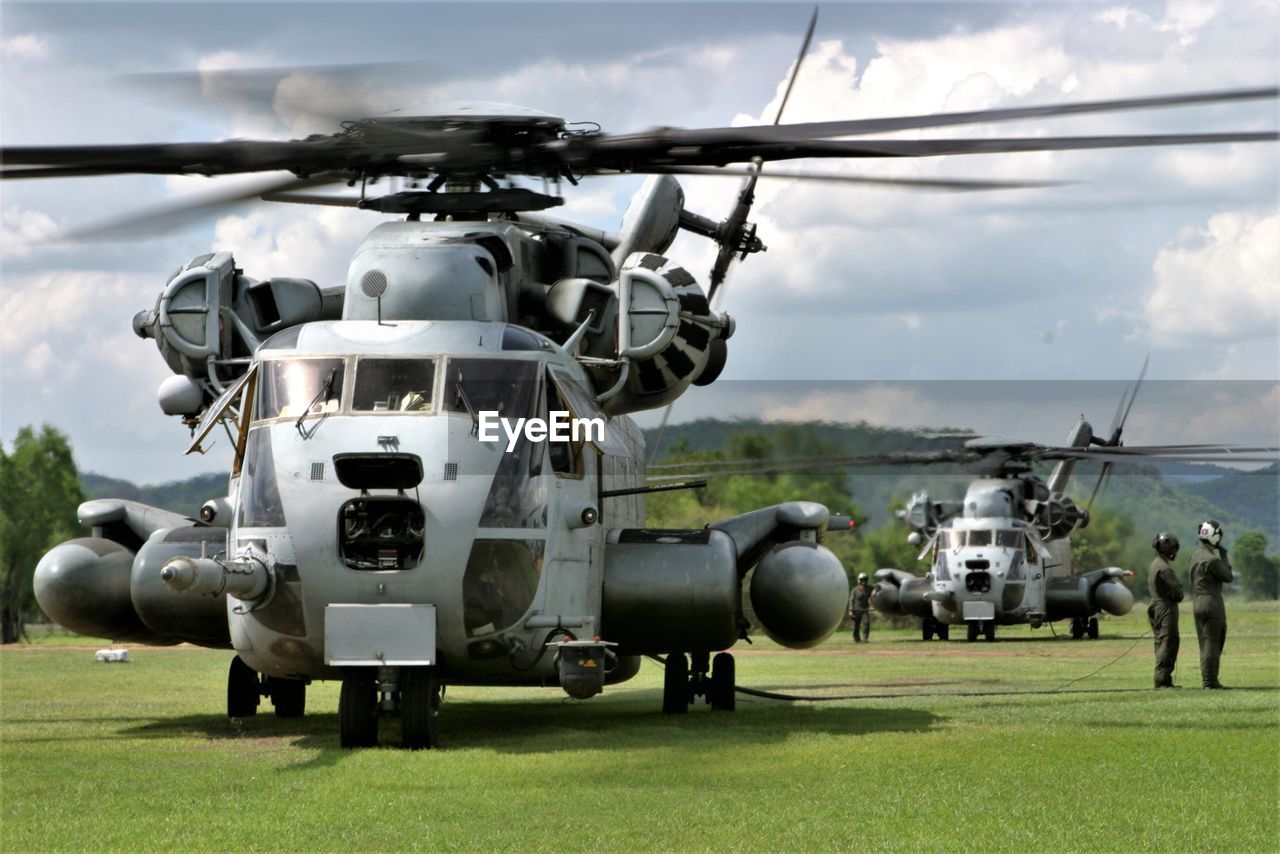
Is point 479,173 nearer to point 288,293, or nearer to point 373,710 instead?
point 288,293

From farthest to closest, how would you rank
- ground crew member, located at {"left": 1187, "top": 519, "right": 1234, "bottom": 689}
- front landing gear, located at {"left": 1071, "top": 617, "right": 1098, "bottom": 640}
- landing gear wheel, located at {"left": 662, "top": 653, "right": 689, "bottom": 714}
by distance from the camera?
front landing gear, located at {"left": 1071, "top": 617, "right": 1098, "bottom": 640} < ground crew member, located at {"left": 1187, "top": 519, "right": 1234, "bottom": 689} < landing gear wheel, located at {"left": 662, "top": 653, "right": 689, "bottom": 714}

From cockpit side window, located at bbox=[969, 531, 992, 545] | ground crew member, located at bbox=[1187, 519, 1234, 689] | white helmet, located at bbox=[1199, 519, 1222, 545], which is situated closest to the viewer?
ground crew member, located at bbox=[1187, 519, 1234, 689]

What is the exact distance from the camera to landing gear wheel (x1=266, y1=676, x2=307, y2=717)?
1661 cm

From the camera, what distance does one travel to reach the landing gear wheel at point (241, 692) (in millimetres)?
16625

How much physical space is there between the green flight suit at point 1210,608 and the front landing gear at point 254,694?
10195mm

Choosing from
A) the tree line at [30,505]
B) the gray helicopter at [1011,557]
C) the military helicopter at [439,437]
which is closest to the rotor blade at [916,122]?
the military helicopter at [439,437]

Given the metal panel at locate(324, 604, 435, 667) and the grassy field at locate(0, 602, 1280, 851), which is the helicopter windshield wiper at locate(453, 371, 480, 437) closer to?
the metal panel at locate(324, 604, 435, 667)

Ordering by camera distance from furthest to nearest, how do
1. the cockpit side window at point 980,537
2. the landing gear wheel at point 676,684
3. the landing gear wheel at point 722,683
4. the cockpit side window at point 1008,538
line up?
the cockpit side window at point 980,537 → the cockpit side window at point 1008,538 → the landing gear wheel at point 722,683 → the landing gear wheel at point 676,684

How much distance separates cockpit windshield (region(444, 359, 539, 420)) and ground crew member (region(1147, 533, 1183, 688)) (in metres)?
9.58

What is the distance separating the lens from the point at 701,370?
1605 centimetres

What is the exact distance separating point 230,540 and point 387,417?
1.76 meters

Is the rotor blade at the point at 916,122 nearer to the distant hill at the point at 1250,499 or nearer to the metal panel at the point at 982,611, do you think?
the metal panel at the point at 982,611

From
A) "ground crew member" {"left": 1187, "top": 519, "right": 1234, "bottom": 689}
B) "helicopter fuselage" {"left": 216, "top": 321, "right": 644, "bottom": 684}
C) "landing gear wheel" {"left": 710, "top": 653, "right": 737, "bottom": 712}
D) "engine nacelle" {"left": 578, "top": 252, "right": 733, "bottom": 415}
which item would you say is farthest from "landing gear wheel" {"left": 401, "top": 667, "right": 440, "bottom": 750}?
"ground crew member" {"left": 1187, "top": 519, "right": 1234, "bottom": 689}

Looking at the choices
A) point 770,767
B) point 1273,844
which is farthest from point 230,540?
point 1273,844
